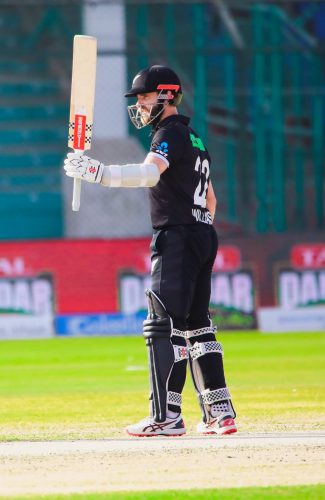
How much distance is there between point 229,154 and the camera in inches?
773

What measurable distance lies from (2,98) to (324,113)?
603 cm

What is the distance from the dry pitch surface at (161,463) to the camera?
5387 millimetres

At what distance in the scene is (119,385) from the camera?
37.2ft

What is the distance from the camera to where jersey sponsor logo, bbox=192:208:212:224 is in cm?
723

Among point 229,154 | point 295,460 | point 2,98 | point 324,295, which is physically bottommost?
point 295,460

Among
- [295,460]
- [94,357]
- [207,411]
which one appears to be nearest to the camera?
[295,460]

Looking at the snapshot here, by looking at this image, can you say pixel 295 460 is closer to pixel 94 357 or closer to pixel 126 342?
pixel 94 357

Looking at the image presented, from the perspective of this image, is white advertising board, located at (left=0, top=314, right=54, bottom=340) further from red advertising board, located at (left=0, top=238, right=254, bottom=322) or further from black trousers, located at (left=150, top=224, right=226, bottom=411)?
black trousers, located at (left=150, top=224, right=226, bottom=411)

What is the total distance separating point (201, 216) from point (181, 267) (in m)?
0.37

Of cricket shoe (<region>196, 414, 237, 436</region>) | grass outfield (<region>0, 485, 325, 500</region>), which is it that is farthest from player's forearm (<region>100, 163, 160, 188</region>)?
grass outfield (<region>0, 485, 325, 500</region>)

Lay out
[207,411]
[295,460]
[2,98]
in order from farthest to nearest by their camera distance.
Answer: [2,98], [207,411], [295,460]

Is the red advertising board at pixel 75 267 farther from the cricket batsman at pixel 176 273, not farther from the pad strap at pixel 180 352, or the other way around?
the pad strap at pixel 180 352

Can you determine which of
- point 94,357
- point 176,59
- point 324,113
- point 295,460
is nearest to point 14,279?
point 94,357

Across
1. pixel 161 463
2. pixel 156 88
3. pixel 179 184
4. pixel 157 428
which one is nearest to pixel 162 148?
pixel 179 184
